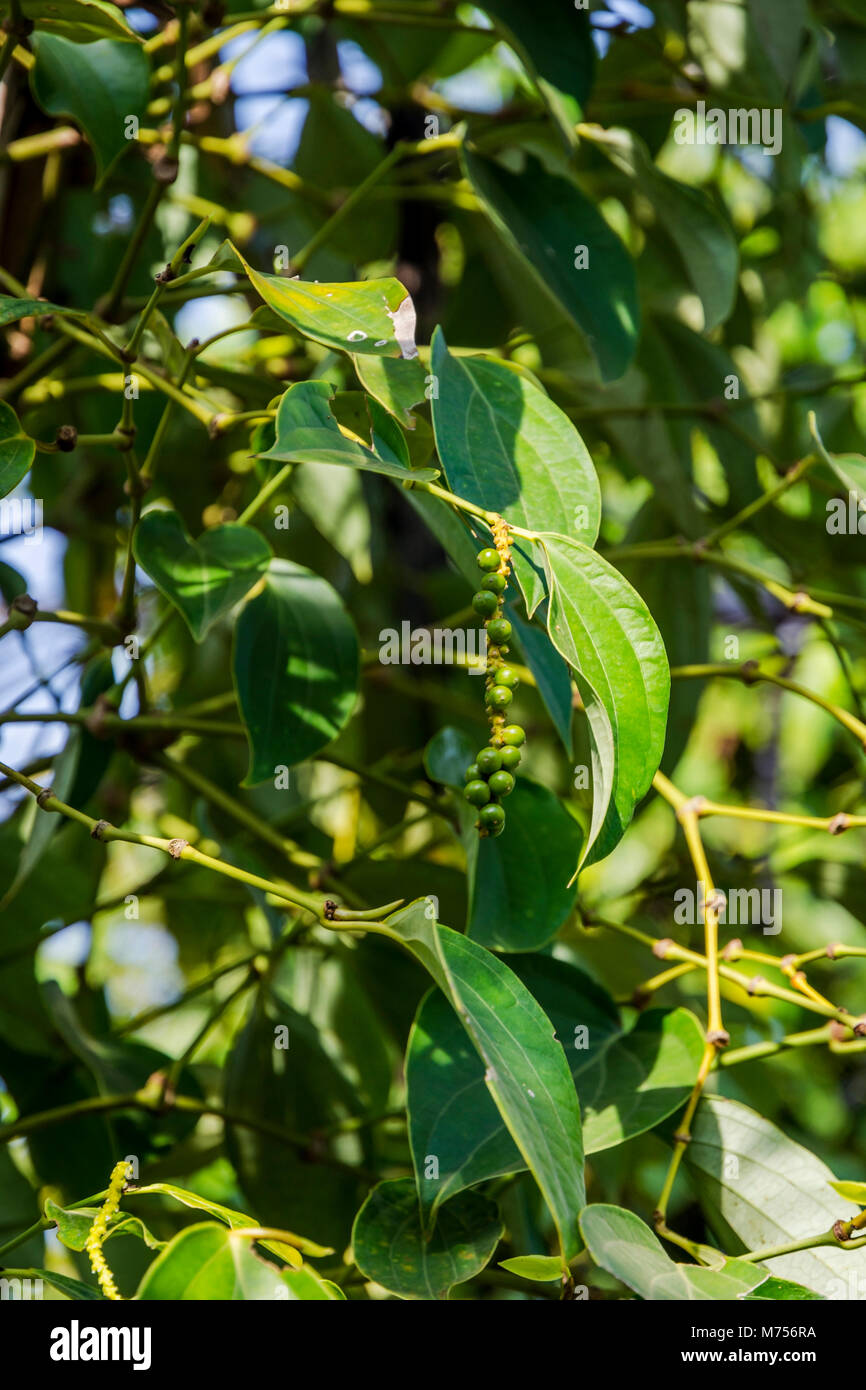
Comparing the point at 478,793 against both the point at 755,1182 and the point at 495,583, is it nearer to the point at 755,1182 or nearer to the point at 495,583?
the point at 495,583

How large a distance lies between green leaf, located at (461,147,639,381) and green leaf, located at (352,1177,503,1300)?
41cm

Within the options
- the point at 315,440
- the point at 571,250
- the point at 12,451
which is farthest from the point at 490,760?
the point at 571,250

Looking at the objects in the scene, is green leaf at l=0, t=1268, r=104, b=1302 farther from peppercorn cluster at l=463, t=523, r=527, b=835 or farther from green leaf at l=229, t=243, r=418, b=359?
green leaf at l=229, t=243, r=418, b=359

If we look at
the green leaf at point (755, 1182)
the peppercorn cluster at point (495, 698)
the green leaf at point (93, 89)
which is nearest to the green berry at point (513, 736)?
the peppercorn cluster at point (495, 698)

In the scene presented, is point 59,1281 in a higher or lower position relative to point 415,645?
lower

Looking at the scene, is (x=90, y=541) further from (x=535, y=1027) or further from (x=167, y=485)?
(x=535, y=1027)

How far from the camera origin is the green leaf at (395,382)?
1.49 ft

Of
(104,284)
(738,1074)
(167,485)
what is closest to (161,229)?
(104,284)

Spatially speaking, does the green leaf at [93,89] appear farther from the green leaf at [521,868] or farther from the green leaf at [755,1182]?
the green leaf at [755,1182]

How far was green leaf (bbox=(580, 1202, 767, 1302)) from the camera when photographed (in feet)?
1.24

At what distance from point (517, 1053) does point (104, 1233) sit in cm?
14

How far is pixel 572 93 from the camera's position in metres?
0.62

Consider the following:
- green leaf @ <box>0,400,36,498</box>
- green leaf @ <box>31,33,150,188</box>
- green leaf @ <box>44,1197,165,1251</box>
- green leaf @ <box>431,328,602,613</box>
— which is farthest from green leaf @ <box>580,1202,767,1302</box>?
green leaf @ <box>31,33,150,188</box>

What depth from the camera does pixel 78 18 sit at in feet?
1.89
